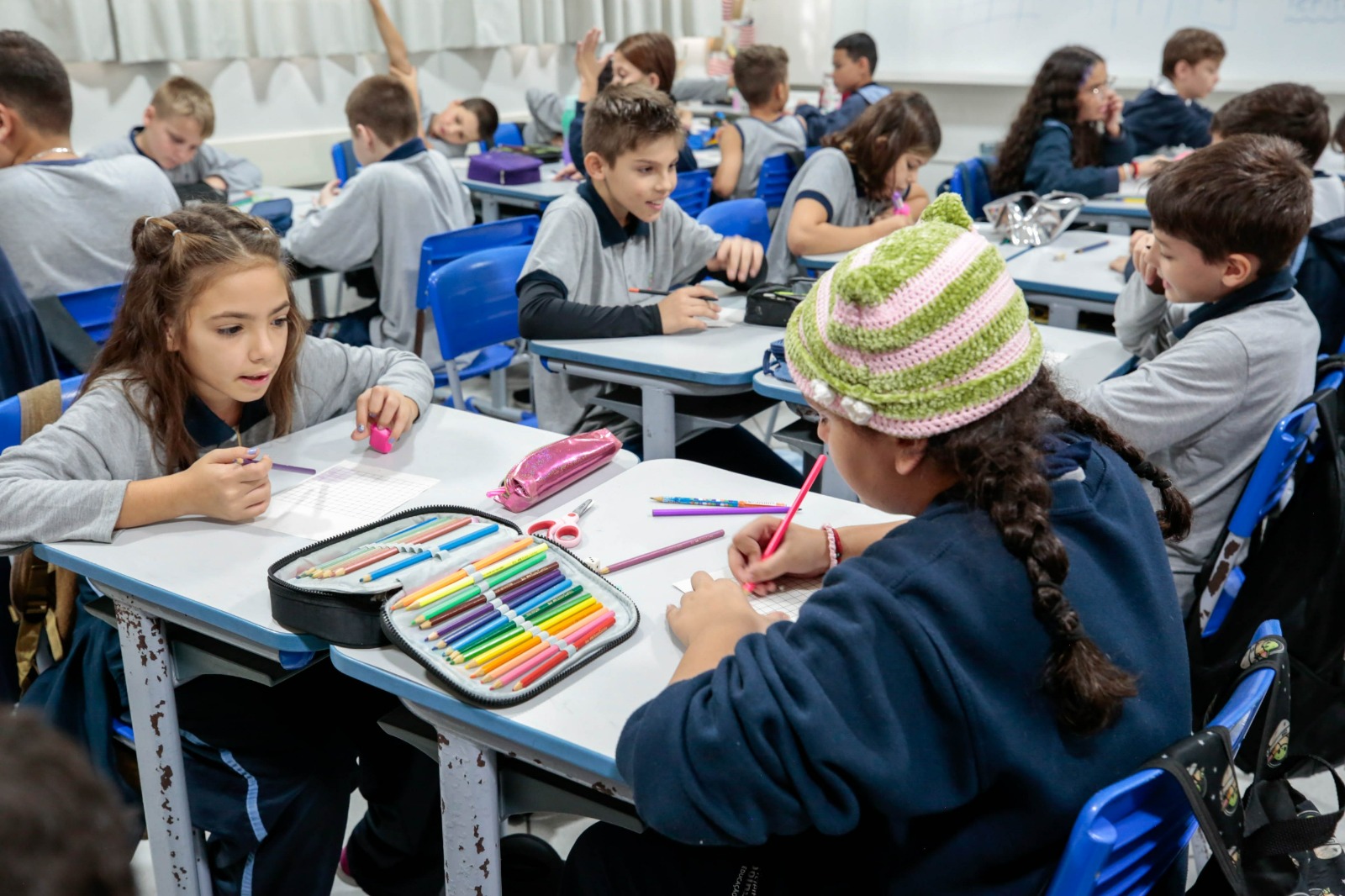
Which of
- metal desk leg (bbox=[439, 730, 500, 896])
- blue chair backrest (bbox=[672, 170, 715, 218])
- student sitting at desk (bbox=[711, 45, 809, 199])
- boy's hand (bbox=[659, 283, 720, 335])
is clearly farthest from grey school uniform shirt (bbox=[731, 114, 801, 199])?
metal desk leg (bbox=[439, 730, 500, 896])

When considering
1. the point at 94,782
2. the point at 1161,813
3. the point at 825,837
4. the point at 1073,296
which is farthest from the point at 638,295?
the point at 94,782

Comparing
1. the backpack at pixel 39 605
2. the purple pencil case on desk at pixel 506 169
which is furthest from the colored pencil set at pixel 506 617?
the purple pencil case on desk at pixel 506 169

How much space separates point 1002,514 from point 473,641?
57 centimetres

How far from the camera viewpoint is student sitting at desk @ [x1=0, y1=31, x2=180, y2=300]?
9.34 feet

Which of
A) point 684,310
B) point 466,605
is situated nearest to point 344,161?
point 684,310

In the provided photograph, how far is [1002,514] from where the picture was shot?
88 cm

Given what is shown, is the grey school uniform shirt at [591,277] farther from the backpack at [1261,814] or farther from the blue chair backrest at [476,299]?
the backpack at [1261,814]

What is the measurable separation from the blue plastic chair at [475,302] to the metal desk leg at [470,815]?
1454 millimetres

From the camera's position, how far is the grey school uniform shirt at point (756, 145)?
15.5 ft

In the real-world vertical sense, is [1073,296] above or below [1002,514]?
below

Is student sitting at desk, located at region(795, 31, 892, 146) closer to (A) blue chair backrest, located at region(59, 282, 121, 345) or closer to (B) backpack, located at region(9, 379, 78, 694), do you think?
(A) blue chair backrest, located at region(59, 282, 121, 345)

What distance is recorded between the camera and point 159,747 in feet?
4.81

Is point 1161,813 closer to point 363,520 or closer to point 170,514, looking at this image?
point 363,520

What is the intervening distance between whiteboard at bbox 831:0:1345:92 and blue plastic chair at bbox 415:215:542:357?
454 centimetres
